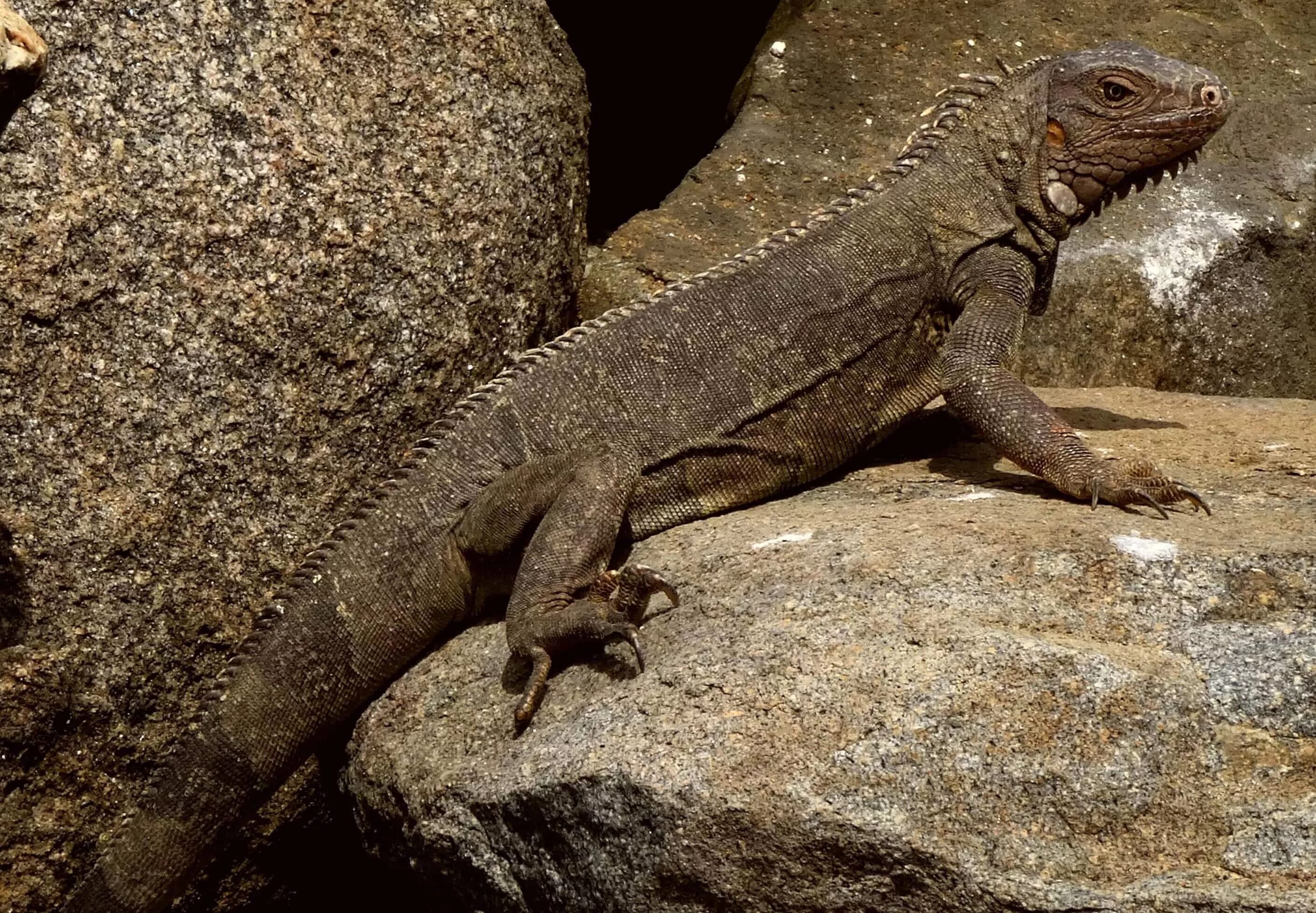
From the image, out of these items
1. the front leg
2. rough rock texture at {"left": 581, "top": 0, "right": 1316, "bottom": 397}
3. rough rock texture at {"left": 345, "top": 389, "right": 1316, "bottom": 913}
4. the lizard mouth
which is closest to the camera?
rough rock texture at {"left": 345, "top": 389, "right": 1316, "bottom": 913}

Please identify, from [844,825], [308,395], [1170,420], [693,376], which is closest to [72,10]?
[308,395]

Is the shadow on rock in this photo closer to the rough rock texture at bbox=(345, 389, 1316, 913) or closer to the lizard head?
the rough rock texture at bbox=(345, 389, 1316, 913)

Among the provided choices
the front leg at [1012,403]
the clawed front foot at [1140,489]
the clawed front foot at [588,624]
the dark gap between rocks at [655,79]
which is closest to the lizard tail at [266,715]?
the clawed front foot at [588,624]

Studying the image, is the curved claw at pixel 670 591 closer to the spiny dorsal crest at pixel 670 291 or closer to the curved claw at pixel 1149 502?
the spiny dorsal crest at pixel 670 291

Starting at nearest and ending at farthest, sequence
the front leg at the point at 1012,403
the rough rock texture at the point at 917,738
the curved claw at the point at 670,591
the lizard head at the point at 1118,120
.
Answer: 1. the rough rock texture at the point at 917,738
2. the curved claw at the point at 670,591
3. the front leg at the point at 1012,403
4. the lizard head at the point at 1118,120

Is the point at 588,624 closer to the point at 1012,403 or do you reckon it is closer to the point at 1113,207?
the point at 1012,403

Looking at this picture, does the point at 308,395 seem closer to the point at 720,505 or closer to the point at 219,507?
the point at 219,507

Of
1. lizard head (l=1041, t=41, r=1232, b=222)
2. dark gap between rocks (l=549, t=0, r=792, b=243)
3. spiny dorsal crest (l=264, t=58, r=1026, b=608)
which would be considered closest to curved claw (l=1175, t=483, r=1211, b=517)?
lizard head (l=1041, t=41, r=1232, b=222)
